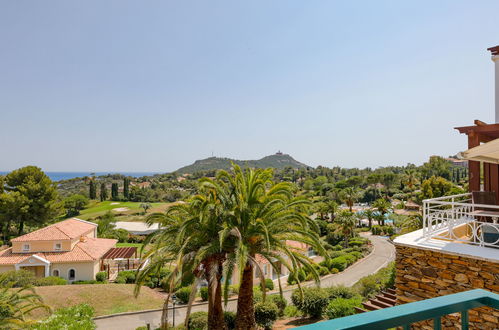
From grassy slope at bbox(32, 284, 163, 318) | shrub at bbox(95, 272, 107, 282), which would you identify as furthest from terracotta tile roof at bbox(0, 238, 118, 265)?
grassy slope at bbox(32, 284, 163, 318)

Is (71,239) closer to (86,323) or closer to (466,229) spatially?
(86,323)

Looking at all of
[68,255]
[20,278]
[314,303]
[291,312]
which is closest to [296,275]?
[314,303]

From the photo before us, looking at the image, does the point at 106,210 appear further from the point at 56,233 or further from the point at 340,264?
the point at 340,264

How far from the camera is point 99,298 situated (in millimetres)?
19906

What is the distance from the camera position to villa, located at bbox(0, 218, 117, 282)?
85.3 feet

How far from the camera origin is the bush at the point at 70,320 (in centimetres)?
1423

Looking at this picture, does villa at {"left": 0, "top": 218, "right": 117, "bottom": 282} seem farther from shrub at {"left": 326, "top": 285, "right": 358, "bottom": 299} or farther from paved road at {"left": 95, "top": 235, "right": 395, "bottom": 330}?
shrub at {"left": 326, "top": 285, "right": 358, "bottom": 299}

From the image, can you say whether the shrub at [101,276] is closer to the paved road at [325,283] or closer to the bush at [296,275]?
the paved road at [325,283]

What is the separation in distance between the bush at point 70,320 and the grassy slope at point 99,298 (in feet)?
3.34

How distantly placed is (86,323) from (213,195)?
11.0m

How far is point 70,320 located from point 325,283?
17858 millimetres

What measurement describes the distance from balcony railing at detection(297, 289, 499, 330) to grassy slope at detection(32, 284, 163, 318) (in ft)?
69.2

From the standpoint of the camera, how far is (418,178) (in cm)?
7612

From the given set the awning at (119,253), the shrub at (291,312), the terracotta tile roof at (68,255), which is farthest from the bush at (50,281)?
the shrub at (291,312)
